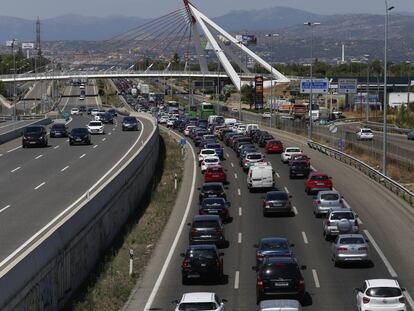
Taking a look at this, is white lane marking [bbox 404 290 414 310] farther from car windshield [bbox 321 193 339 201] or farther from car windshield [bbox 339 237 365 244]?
car windshield [bbox 321 193 339 201]

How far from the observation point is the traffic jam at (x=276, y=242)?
920 inches

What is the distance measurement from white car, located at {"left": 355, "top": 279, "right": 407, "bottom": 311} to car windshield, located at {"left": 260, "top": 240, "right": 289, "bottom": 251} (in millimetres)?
7090

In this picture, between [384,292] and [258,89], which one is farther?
[258,89]

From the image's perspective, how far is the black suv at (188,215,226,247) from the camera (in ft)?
113

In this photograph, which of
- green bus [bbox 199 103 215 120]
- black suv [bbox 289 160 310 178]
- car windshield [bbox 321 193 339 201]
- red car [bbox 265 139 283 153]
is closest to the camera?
car windshield [bbox 321 193 339 201]

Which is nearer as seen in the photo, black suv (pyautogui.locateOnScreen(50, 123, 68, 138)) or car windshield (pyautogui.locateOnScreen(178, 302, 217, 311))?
car windshield (pyautogui.locateOnScreen(178, 302, 217, 311))

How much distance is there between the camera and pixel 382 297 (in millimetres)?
22984

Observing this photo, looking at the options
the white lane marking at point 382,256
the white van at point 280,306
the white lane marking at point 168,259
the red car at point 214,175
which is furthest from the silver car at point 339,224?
the red car at point 214,175

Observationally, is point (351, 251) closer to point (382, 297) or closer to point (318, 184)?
point (382, 297)

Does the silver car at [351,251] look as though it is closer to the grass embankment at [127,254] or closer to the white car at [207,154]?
the grass embankment at [127,254]

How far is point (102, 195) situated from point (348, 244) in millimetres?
9662

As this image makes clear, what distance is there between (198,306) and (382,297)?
4.56 metres

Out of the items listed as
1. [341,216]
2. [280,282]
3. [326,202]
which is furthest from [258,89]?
[280,282]

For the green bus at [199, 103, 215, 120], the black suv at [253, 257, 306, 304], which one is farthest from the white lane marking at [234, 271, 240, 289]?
the green bus at [199, 103, 215, 120]
